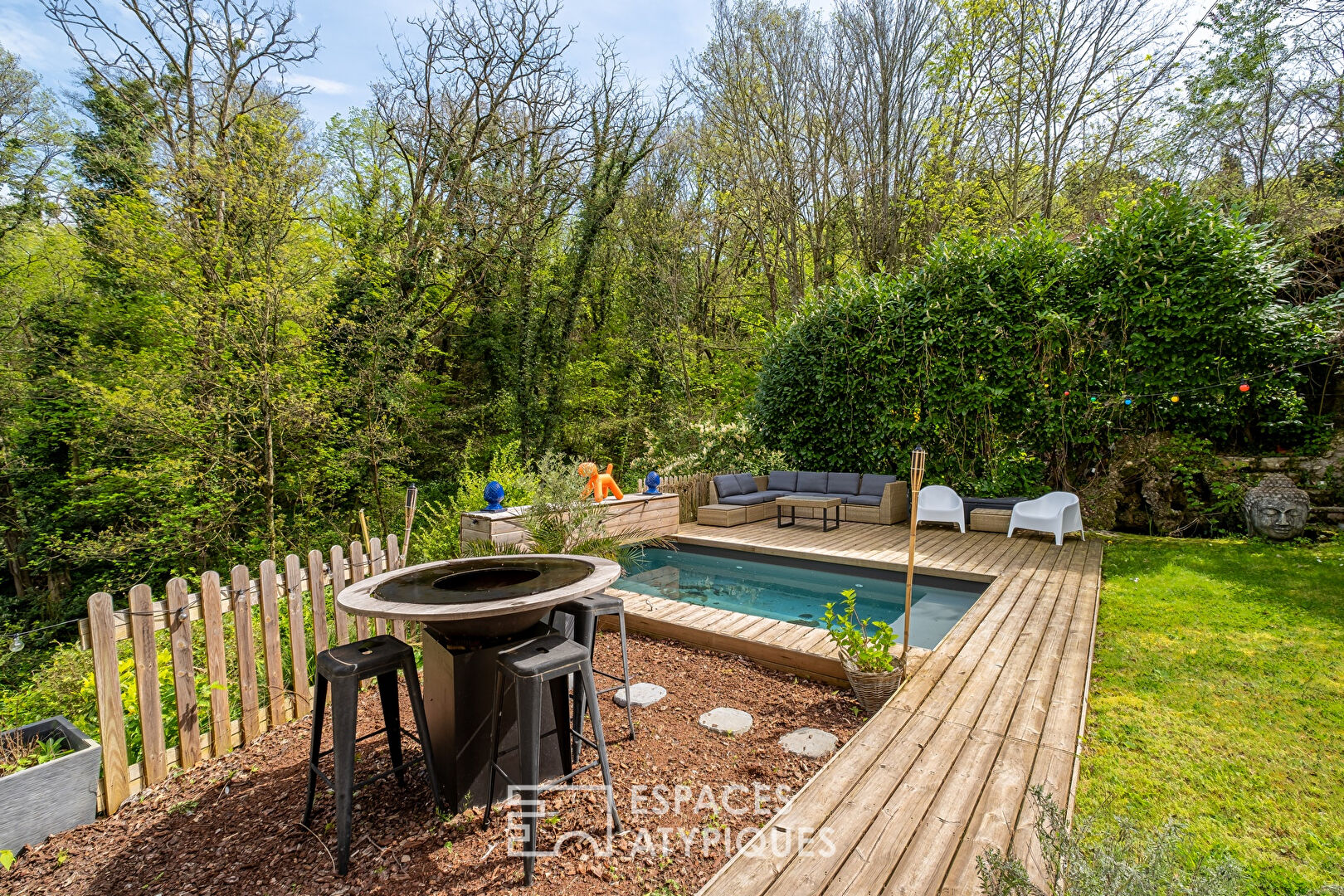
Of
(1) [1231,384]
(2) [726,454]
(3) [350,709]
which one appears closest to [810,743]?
(3) [350,709]

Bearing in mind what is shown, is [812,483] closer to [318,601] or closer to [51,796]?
[318,601]

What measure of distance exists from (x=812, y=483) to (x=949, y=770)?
22.8 feet

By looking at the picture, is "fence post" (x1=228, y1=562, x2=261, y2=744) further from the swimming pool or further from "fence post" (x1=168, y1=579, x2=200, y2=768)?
the swimming pool

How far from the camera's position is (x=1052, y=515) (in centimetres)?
656

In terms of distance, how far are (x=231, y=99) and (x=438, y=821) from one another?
43.3ft

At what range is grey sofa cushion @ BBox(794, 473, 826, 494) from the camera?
895cm

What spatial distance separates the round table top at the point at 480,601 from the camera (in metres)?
1.82

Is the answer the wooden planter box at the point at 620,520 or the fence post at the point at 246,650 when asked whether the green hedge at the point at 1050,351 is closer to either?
the wooden planter box at the point at 620,520

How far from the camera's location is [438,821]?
2062 mm

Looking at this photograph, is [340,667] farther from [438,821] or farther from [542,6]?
[542,6]

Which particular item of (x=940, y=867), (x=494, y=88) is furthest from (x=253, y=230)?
(x=940, y=867)

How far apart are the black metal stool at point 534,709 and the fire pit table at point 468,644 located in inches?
2.2

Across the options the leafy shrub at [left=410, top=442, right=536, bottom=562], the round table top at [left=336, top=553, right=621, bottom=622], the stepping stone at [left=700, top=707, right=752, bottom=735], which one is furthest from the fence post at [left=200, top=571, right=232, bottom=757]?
the leafy shrub at [left=410, top=442, right=536, bottom=562]

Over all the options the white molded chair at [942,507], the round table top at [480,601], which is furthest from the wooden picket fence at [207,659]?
the white molded chair at [942,507]
